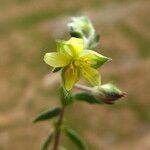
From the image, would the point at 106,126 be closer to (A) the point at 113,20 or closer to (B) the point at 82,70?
(A) the point at 113,20

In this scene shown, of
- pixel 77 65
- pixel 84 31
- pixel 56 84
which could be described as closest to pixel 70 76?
pixel 77 65

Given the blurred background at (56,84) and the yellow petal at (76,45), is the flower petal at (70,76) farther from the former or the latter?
the blurred background at (56,84)

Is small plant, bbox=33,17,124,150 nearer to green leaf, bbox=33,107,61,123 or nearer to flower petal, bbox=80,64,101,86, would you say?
flower petal, bbox=80,64,101,86

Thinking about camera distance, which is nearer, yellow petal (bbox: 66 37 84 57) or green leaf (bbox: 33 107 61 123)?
yellow petal (bbox: 66 37 84 57)

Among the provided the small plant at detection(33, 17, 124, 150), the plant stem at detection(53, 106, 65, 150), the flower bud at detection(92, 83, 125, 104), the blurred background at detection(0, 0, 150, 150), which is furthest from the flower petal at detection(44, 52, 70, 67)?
the blurred background at detection(0, 0, 150, 150)

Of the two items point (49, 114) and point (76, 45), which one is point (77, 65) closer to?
point (76, 45)

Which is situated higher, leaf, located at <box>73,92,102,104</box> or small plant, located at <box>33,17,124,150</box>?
small plant, located at <box>33,17,124,150</box>

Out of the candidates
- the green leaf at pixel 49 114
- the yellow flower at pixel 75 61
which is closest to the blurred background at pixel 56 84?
the green leaf at pixel 49 114
